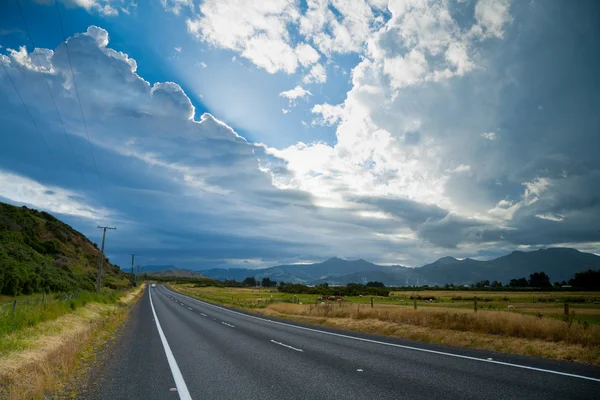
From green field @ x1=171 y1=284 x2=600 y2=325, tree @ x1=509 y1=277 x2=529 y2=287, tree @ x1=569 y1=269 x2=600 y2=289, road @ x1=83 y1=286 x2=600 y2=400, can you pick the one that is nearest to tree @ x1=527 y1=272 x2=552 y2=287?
tree @ x1=509 y1=277 x2=529 y2=287

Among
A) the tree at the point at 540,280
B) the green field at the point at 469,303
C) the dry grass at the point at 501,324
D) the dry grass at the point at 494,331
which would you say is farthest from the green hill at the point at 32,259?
the tree at the point at 540,280

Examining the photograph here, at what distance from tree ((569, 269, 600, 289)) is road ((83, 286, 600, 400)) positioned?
13850 centimetres

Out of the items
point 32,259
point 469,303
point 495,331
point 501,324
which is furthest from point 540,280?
point 32,259

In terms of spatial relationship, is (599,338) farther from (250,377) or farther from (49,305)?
(49,305)

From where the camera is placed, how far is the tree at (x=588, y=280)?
114625 millimetres

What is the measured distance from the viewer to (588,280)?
387 feet

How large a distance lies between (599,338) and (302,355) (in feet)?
32.0

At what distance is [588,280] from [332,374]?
5809 inches

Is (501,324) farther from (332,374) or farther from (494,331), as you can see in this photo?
(332,374)

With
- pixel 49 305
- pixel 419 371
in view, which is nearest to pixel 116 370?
pixel 419 371

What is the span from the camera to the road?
22.5 ft

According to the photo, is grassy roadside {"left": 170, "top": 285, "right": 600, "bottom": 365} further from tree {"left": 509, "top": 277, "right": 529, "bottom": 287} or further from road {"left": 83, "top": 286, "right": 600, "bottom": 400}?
tree {"left": 509, "top": 277, "right": 529, "bottom": 287}

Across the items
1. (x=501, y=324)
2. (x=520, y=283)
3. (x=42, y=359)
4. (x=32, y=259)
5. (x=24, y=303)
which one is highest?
(x=32, y=259)

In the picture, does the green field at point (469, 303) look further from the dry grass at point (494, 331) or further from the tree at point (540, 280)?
the tree at point (540, 280)
